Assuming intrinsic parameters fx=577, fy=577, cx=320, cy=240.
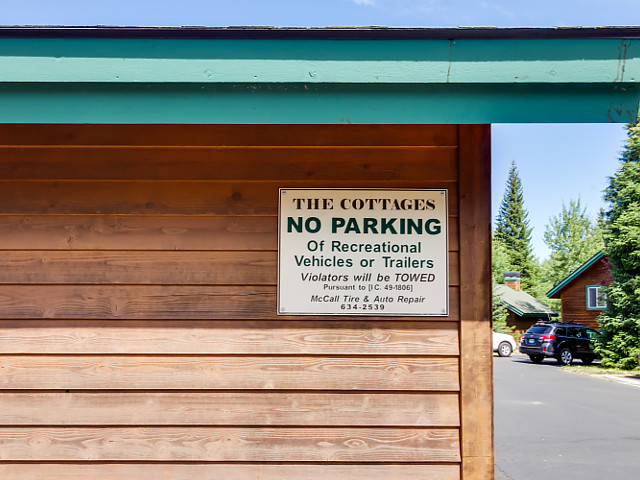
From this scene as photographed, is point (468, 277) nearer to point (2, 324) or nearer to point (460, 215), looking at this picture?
point (460, 215)

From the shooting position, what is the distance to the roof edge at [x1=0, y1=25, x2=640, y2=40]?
243cm

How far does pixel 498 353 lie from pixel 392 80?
2632 cm

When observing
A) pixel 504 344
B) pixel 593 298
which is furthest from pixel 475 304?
pixel 593 298

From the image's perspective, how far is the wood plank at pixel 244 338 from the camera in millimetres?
2943

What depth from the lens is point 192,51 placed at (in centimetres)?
249

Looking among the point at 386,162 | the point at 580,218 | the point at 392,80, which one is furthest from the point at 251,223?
the point at 580,218

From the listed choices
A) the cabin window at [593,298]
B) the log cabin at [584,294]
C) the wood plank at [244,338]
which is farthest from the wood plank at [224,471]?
the cabin window at [593,298]

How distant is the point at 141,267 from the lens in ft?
9.90

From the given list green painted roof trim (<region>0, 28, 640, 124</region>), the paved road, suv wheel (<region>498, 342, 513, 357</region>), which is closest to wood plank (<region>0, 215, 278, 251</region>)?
green painted roof trim (<region>0, 28, 640, 124</region>)

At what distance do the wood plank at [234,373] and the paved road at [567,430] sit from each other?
12.3 feet

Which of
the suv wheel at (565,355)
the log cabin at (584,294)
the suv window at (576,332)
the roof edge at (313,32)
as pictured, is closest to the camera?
the roof edge at (313,32)

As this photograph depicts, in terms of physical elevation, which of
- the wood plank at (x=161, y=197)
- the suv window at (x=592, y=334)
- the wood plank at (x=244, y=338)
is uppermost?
the wood plank at (x=161, y=197)

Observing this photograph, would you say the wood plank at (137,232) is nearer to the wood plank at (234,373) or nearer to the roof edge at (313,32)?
the wood plank at (234,373)

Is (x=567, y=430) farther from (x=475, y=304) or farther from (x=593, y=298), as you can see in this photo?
(x=593, y=298)
